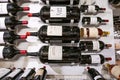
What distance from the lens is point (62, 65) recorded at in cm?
137

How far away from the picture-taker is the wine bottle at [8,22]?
4.18 ft

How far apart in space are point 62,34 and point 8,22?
414 mm

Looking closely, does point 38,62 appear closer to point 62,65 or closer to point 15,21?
point 62,65

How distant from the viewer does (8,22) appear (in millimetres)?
1278

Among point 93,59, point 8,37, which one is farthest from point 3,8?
point 93,59

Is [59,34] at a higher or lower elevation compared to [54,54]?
higher

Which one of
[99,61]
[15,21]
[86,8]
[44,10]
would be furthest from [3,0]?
[99,61]

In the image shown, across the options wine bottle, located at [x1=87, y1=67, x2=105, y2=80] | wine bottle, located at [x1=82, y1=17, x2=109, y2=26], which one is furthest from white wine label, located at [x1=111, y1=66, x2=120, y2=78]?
wine bottle, located at [x1=82, y1=17, x2=109, y2=26]

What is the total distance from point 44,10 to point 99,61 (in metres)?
0.55

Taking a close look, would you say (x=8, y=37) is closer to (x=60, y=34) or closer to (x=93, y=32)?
(x=60, y=34)

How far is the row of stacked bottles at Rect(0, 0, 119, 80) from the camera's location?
3.95ft

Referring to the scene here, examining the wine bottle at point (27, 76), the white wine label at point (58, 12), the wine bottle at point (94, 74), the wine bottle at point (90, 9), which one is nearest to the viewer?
the wine bottle at point (27, 76)

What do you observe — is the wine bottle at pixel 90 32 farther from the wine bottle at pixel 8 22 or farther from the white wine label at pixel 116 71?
the wine bottle at pixel 8 22

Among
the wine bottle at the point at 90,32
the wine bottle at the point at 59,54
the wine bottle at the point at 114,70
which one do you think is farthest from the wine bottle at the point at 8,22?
the wine bottle at the point at 114,70
